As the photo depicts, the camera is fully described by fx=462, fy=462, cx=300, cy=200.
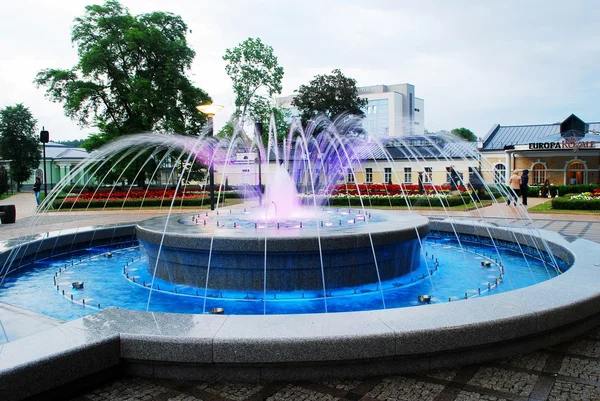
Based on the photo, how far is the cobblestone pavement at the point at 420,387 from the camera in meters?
4.06

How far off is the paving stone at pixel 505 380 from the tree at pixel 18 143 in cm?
7118

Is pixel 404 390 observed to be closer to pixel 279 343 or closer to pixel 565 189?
pixel 279 343

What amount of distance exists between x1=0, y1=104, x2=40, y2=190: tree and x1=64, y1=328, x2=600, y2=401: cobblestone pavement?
69621mm

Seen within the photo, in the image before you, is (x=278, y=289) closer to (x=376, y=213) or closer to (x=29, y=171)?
(x=376, y=213)

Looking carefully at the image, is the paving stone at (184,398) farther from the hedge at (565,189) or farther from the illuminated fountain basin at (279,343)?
the hedge at (565,189)

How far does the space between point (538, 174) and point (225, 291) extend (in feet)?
139

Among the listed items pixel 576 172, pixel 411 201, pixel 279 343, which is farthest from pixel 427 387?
pixel 576 172

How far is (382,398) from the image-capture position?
4.04 metres

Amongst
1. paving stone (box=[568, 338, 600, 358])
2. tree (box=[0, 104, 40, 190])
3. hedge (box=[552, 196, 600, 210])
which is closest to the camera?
paving stone (box=[568, 338, 600, 358])

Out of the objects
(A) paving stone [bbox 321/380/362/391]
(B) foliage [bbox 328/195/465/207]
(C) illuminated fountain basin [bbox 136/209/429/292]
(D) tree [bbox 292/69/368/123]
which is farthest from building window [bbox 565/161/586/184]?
(A) paving stone [bbox 321/380/362/391]

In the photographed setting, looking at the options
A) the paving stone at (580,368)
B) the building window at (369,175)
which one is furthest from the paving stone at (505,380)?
the building window at (369,175)

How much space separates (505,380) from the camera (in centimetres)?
433

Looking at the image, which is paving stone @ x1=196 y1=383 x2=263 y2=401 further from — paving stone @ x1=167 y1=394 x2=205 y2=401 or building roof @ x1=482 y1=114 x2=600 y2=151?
building roof @ x1=482 y1=114 x2=600 y2=151

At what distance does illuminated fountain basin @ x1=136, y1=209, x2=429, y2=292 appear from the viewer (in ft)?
25.5
